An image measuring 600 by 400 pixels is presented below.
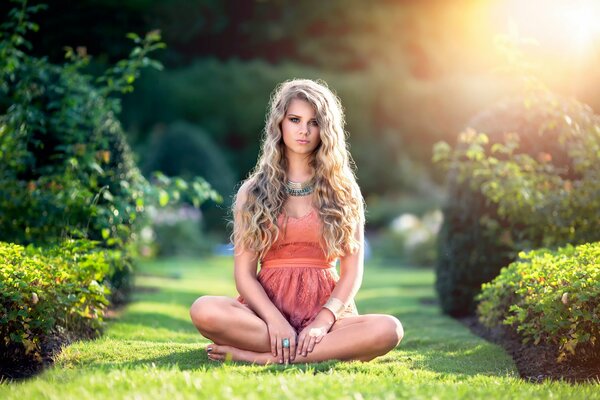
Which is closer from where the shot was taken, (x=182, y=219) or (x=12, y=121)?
(x=12, y=121)

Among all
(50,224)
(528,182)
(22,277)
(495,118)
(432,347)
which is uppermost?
(495,118)

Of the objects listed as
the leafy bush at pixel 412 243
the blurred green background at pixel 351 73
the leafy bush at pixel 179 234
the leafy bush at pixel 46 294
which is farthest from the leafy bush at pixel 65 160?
the blurred green background at pixel 351 73

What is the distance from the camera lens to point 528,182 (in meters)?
6.39

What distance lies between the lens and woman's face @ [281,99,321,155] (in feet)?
15.1

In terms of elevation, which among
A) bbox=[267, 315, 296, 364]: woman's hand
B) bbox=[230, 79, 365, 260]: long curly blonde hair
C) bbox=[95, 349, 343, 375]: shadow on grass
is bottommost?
bbox=[95, 349, 343, 375]: shadow on grass

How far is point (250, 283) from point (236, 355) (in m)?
0.41

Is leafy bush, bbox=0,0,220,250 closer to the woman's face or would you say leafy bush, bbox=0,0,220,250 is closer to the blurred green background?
the woman's face

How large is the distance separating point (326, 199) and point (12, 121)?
321 centimetres

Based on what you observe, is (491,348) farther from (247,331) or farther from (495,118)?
(495,118)

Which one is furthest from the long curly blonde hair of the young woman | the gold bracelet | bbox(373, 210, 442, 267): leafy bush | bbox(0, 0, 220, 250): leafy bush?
bbox(373, 210, 442, 267): leafy bush

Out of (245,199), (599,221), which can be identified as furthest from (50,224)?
(599,221)

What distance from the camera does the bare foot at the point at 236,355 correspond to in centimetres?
424

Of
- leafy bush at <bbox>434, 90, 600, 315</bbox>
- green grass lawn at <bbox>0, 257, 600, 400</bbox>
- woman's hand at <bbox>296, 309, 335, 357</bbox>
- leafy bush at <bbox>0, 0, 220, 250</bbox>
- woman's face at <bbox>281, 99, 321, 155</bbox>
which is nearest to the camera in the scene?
green grass lawn at <bbox>0, 257, 600, 400</bbox>

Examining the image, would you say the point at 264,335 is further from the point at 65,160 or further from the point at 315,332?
the point at 65,160
